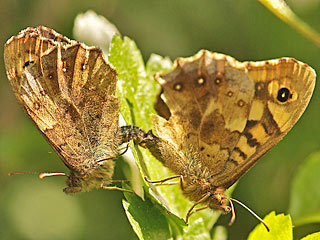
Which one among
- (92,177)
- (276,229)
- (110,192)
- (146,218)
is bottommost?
(110,192)

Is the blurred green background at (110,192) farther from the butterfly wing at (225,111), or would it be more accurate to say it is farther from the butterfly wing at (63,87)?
the butterfly wing at (63,87)

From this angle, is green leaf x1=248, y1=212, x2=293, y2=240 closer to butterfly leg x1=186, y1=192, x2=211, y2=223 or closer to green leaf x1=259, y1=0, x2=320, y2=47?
butterfly leg x1=186, y1=192, x2=211, y2=223

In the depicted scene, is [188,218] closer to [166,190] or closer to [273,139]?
[166,190]

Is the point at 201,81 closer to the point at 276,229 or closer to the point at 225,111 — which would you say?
the point at 225,111

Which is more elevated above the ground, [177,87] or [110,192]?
[177,87]

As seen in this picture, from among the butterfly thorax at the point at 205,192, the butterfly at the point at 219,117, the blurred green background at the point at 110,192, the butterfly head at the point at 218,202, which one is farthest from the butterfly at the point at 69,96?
the blurred green background at the point at 110,192

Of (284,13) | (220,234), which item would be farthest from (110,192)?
(284,13)
